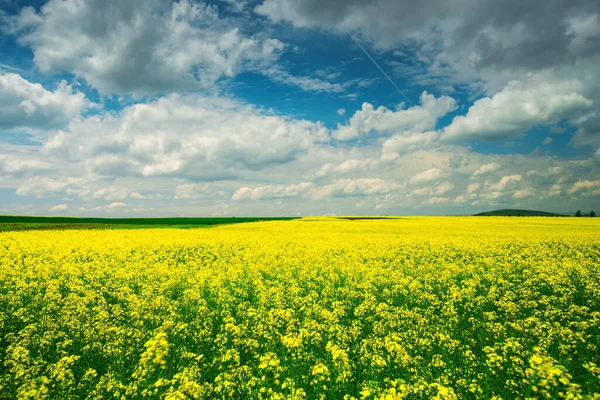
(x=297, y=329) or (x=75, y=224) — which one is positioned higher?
(x=75, y=224)

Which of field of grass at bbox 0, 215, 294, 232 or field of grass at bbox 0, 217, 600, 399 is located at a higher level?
field of grass at bbox 0, 215, 294, 232

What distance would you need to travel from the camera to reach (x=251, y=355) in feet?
21.3

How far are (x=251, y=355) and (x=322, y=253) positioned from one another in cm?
1137

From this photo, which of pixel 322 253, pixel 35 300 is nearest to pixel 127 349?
pixel 35 300

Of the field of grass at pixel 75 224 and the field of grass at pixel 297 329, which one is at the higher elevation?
the field of grass at pixel 75 224

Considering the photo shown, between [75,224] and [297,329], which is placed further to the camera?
[75,224]

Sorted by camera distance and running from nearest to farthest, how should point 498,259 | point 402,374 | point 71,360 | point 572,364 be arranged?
point 71,360 < point 402,374 < point 572,364 < point 498,259

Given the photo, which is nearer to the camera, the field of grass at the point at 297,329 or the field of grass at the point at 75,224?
the field of grass at the point at 297,329

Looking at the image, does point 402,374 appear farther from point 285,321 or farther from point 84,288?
point 84,288

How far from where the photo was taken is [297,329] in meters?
7.41

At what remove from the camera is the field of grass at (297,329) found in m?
4.83

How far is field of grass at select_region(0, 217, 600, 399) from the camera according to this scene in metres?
4.83

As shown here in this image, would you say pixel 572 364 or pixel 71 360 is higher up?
pixel 71 360

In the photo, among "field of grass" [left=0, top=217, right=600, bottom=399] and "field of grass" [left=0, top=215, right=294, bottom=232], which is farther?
"field of grass" [left=0, top=215, right=294, bottom=232]
